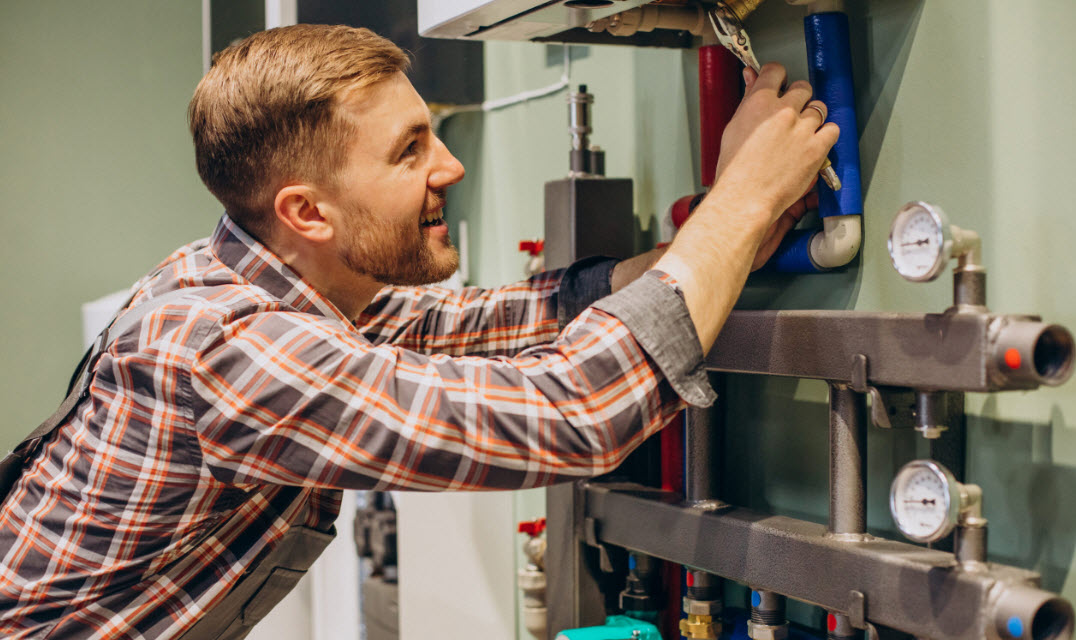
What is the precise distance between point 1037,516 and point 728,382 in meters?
0.41

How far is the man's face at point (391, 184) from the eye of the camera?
3.36 feet

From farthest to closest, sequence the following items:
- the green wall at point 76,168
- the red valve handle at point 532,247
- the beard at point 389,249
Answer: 1. the green wall at point 76,168
2. the red valve handle at point 532,247
3. the beard at point 389,249

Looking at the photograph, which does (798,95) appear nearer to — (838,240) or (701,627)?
(838,240)

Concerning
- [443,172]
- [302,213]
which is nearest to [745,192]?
[443,172]

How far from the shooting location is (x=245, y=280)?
103 cm

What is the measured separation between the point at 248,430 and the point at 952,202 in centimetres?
65

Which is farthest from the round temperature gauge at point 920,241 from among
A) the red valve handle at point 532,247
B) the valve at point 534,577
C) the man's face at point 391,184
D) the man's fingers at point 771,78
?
the valve at point 534,577

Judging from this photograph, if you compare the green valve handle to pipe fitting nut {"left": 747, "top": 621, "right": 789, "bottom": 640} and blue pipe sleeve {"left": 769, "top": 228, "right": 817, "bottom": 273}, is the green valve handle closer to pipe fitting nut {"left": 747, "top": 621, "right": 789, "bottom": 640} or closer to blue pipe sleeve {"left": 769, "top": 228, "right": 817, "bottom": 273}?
pipe fitting nut {"left": 747, "top": 621, "right": 789, "bottom": 640}

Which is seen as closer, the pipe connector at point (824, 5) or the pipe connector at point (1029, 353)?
the pipe connector at point (1029, 353)

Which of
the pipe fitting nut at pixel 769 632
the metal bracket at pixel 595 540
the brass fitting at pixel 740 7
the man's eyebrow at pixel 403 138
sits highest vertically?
the brass fitting at pixel 740 7

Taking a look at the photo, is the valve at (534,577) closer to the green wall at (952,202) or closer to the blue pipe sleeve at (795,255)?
the green wall at (952,202)

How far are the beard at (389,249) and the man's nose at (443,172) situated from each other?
0.07ft

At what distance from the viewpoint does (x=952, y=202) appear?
91 centimetres

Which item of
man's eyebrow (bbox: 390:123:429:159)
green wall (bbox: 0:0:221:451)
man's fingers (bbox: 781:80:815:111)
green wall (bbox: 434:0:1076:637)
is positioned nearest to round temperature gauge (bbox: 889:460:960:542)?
green wall (bbox: 434:0:1076:637)
